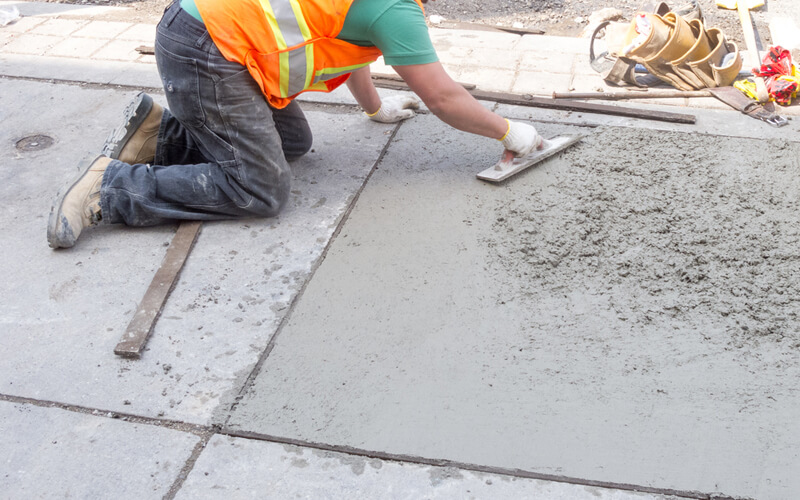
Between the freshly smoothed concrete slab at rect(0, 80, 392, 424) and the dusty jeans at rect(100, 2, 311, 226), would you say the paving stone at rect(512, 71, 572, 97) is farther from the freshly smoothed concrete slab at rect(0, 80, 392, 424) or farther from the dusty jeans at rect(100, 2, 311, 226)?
the dusty jeans at rect(100, 2, 311, 226)

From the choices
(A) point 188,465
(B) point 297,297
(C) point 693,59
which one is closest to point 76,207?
(B) point 297,297

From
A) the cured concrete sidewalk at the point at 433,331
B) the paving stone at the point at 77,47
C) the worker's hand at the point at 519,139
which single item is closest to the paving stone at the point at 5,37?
the paving stone at the point at 77,47

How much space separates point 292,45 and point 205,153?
2.10 ft

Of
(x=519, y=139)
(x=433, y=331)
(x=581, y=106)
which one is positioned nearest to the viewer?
(x=433, y=331)

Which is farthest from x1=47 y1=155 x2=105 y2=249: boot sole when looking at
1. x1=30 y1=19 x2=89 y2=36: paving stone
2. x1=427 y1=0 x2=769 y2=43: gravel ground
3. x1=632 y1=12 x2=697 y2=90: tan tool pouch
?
x1=427 y1=0 x2=769 y2=43: gravel ground

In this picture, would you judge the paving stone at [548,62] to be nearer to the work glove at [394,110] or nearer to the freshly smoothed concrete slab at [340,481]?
the work glove at [394,110]

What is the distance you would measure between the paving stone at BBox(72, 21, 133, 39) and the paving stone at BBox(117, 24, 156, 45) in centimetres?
4

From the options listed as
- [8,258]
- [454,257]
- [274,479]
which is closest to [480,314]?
[454,257]

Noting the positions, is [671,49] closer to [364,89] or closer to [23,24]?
[364,89]

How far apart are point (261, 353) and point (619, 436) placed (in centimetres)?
111

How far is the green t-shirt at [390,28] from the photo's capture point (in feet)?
8.45

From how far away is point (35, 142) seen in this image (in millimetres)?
3494

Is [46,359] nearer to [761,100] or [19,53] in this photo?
[19,53]

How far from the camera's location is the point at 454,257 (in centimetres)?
269
